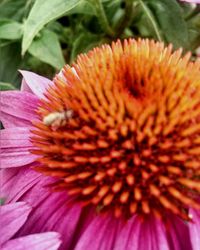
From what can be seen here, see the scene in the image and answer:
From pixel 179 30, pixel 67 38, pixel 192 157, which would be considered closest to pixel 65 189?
pixel 192 157

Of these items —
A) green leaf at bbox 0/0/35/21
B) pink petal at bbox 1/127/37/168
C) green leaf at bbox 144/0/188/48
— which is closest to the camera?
pink petal at bbox 1/127/37/168

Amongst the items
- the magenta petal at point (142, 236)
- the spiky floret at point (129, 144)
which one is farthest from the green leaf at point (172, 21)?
the magenta petal at point (142, 236)

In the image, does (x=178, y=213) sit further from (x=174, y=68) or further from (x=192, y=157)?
(x=174, y=68)

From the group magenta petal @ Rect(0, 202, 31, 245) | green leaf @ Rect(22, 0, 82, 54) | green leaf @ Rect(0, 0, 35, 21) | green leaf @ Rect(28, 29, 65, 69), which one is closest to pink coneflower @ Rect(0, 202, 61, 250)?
magenta petal @ Rect(0, 202, 31, 245)

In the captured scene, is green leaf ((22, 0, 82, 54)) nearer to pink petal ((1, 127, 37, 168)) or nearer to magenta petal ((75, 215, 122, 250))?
pink petal ((1, 127, 37, 168))

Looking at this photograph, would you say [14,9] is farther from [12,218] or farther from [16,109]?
[12,218]

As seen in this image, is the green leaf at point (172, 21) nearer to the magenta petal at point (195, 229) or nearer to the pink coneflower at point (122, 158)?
the pink coneflower at point (122, 158)

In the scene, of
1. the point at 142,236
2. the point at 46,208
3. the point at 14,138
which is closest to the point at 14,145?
the point at 14,138
